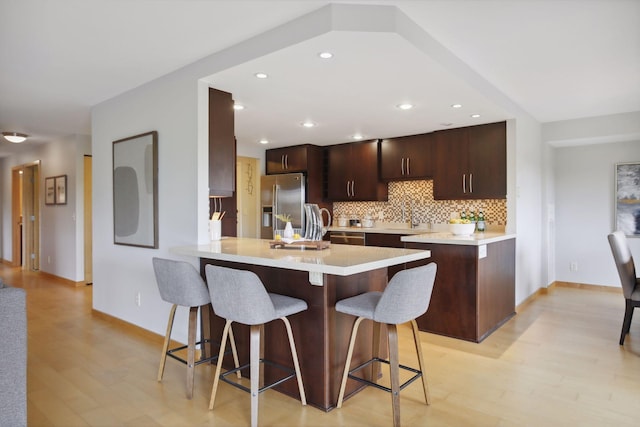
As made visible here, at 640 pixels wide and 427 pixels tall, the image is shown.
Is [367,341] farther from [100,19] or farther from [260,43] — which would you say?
[100,19]

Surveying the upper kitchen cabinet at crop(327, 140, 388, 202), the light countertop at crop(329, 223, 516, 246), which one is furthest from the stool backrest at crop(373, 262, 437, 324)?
the upper kitchen cabinet at crop(327, 140, 388, 202)

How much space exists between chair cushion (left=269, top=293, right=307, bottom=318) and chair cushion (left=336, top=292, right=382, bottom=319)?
215 millimetres

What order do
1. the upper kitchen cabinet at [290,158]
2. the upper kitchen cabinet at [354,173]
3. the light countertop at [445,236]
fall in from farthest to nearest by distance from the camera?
the upper kitchen cabinet at [290,158] < the upper kitchen cabinet at [354,173] < the light countertop at [445,236]

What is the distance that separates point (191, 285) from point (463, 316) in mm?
2425

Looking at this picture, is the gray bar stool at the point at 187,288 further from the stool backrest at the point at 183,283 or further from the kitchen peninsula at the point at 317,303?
the kitchen peninsula at the point at 317,303

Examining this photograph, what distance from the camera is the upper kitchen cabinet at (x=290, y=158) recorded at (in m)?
6.10

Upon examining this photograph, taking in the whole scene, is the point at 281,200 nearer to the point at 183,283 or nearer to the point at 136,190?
the point at 136,190

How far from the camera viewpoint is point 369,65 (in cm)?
275

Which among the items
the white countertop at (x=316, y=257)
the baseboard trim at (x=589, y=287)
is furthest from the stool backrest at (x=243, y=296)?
the baseboard trim at (x=589, y=287)

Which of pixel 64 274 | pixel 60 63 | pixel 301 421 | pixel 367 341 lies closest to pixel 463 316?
pixel 367 341

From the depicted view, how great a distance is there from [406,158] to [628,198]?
2980mm

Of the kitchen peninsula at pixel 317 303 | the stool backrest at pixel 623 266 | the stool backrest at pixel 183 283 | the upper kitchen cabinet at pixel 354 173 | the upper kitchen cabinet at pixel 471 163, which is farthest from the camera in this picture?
the upper kitchen cabinet at pixel 354 173

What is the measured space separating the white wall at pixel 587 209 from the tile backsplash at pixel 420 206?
159 centimetres

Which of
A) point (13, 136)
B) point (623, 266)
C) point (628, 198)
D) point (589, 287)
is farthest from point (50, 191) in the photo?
point (628, 198)
